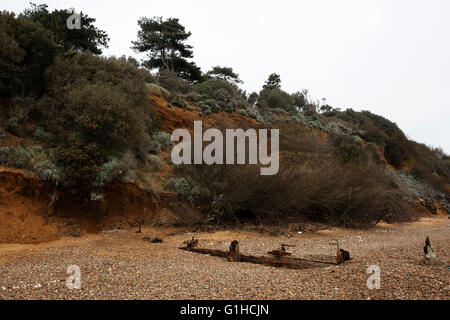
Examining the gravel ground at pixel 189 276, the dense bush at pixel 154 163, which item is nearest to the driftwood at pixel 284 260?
the gravel ground at pixel 189 276

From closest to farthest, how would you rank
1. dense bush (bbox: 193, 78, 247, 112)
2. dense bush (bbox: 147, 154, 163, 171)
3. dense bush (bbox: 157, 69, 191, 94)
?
dense bush (bbox: 147, 154, 163, 171) < dense bush (bbox: 193, 78, 247, 112) < dense bush (bbox: 157, 69, 191, 94)

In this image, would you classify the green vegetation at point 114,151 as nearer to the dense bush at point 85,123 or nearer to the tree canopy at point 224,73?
the dense bush at point 85,123

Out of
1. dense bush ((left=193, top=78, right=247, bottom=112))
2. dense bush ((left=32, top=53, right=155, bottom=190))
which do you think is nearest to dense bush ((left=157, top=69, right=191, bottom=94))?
dense bush ((left=193, top=78, right=247, bottom=112))

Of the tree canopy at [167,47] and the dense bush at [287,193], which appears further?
the tree canopy at [167,47]

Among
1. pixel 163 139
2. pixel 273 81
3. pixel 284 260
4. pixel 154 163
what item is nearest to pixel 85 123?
pixel 154 163

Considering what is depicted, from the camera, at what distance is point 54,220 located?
28.4ft

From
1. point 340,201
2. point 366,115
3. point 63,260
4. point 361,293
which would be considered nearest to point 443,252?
point 361,293

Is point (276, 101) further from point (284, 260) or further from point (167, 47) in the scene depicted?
point (284, 260)

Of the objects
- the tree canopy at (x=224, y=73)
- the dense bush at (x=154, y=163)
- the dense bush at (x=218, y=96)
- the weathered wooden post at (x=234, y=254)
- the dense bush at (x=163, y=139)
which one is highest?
the tree canopy at (x=224, y=73)

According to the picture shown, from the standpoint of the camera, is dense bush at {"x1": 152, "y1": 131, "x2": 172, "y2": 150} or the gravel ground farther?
dense bush at {"x1": 152, "y1": 131, "x2": 172, "y2": 150}

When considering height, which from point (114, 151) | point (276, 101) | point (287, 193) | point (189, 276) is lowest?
point (189, 276)

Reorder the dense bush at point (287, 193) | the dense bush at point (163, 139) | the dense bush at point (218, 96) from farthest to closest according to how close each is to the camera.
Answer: the dense bush at point (218, 96), the dense bush at point (163, 139), the dense bush at point (287, 193)

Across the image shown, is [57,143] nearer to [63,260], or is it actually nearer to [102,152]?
[102,152]

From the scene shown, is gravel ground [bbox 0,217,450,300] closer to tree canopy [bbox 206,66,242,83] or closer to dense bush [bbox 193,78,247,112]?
dense bush [bbox 193,78,247,112]
